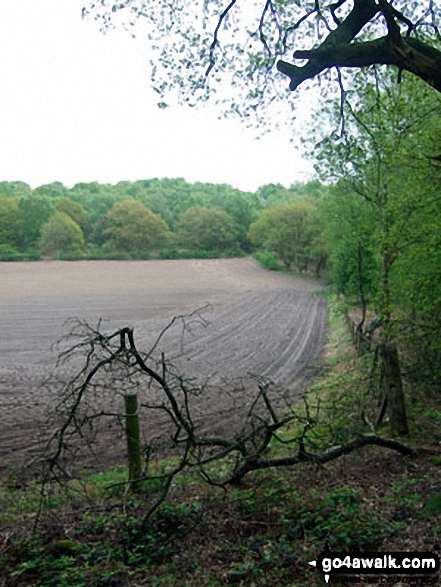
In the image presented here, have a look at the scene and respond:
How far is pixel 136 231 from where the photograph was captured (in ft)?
308

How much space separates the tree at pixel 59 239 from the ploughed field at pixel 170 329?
9925mm

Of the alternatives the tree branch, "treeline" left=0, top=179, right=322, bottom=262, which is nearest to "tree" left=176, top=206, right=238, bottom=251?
"treeline" left=0, top=179, right=322, bottom=262

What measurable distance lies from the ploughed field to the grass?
163 centimetres

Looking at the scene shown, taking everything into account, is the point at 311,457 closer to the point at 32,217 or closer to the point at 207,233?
the point at 207,233

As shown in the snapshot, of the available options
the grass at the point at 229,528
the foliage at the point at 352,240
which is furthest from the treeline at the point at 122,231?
the grass at the point at 229,528

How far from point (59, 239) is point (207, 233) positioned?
25.4m

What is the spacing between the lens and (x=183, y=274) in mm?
69875

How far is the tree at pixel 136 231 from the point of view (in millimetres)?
93312

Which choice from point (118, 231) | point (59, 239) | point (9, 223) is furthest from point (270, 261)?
point (9, 223)

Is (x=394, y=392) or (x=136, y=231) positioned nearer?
(x=394, y=392)

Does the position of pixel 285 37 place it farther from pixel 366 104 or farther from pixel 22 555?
pixel 22 555

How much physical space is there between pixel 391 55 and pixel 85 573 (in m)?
5.92

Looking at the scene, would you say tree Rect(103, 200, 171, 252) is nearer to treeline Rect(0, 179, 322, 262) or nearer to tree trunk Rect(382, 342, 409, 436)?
treeline Rect(0, 179, 322, 262)

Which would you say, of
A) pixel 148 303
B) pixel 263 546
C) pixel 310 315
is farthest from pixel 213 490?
pixel 148 303
